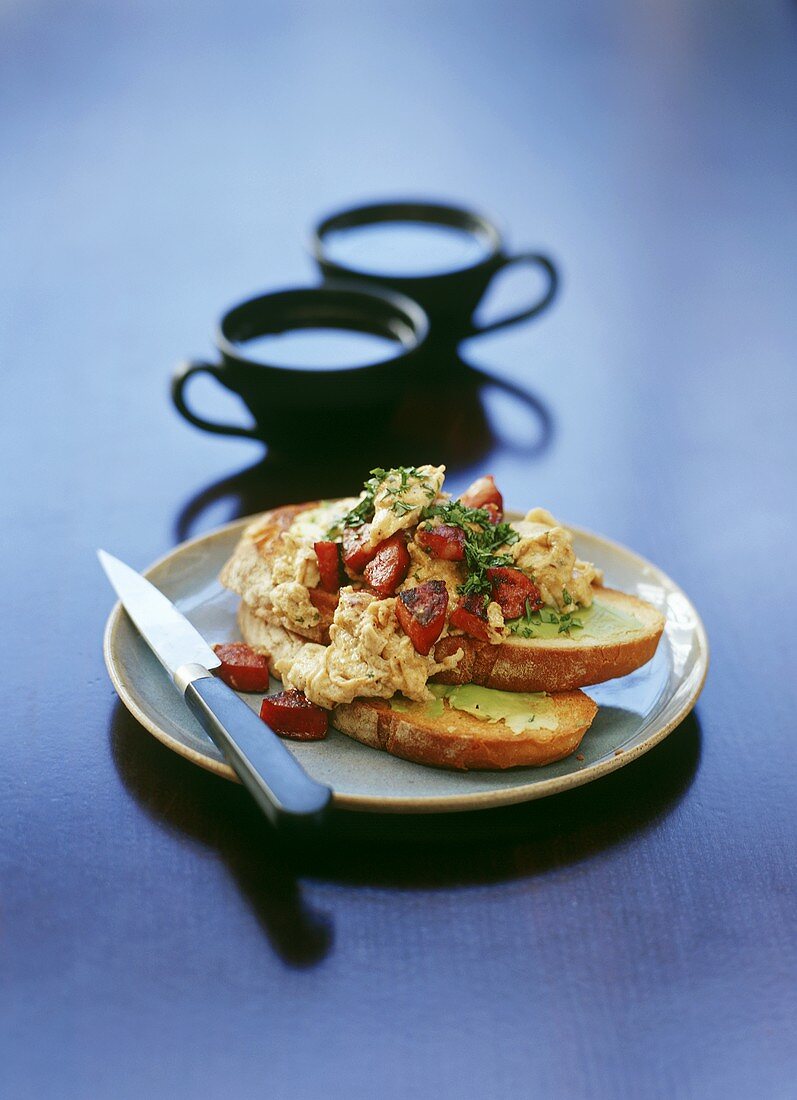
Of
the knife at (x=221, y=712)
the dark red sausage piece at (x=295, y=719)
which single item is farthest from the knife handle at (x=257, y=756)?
the dark red sausage piece at (x=295, y=719)

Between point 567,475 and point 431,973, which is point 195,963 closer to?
point 431,973

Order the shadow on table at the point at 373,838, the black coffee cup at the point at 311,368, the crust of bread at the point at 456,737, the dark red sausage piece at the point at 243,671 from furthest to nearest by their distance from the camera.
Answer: the black coffee cup at the point at 311,368 → the dark red sausage piece at the point at 243,671 → the crust of bread at the point at 456,737 → the shadow on table at the point at 373,838

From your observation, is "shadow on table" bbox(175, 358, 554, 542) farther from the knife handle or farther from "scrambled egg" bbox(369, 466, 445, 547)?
the knife handle

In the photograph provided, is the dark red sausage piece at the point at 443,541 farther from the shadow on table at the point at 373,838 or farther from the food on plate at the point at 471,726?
the shadow on table at the point at 373,838

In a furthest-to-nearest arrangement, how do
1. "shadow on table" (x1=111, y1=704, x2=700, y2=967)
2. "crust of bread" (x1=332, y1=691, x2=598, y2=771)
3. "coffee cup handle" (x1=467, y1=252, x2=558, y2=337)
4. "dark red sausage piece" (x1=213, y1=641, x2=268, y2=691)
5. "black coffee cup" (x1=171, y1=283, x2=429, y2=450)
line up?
"coffee cup handle" (x1=467, y1=252, x2=558, y2=337) < "black coffee cup" (x1=171, y1=283, x2=429, y2=450) < "dark red sausage piece" (x1=213, y1=641, x2=268, y2=691) < "crust of bread" (x1=332, y1=691, x2=598, y2=771) < "shadow on table" (x1=111, y1=704, x2=700, y2=967)

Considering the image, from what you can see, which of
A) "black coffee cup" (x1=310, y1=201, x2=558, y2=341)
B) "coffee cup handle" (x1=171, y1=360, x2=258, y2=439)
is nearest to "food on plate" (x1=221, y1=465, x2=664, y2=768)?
"coffee cup handle" (x1=171, y1=360, x2=258, y2=439)
